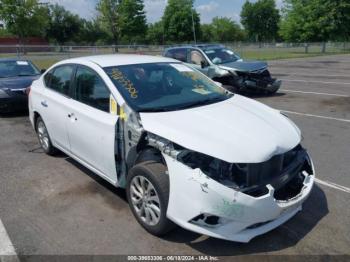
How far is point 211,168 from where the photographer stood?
3.04 m

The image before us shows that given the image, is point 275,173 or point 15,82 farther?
point 15,82

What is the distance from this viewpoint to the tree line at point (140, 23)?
45812mm

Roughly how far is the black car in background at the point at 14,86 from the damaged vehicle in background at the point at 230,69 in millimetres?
4805

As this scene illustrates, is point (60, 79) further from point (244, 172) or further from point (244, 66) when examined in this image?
point (244, 66)

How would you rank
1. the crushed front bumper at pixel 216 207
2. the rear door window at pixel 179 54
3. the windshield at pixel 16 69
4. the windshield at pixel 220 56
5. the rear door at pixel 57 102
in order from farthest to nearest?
1. the rear door window at pixel 179 54
2. the windshield at pixel 220 56
3. the windshield at pixel 16 69
4. the rear door at pixel 57 102
5. the crushed front bumper at pixel 216 207

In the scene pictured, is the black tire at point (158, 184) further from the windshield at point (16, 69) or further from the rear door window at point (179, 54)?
the rear door window at point (179, 54)

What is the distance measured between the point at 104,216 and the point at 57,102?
1913 mm

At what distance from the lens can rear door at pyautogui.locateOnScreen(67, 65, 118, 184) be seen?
3895mm

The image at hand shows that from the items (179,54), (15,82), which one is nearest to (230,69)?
(179,54)

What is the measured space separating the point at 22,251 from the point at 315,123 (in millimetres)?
6322

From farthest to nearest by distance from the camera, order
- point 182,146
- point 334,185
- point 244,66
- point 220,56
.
→ point 220,56 < point 244,66 < point 334,185 < point 182,146

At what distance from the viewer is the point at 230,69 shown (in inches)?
421

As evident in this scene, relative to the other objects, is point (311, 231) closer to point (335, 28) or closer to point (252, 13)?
point (335, 28)

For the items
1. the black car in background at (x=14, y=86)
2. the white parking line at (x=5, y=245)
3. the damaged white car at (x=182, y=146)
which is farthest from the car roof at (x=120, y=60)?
the black car in background at (x=14, y=86)
